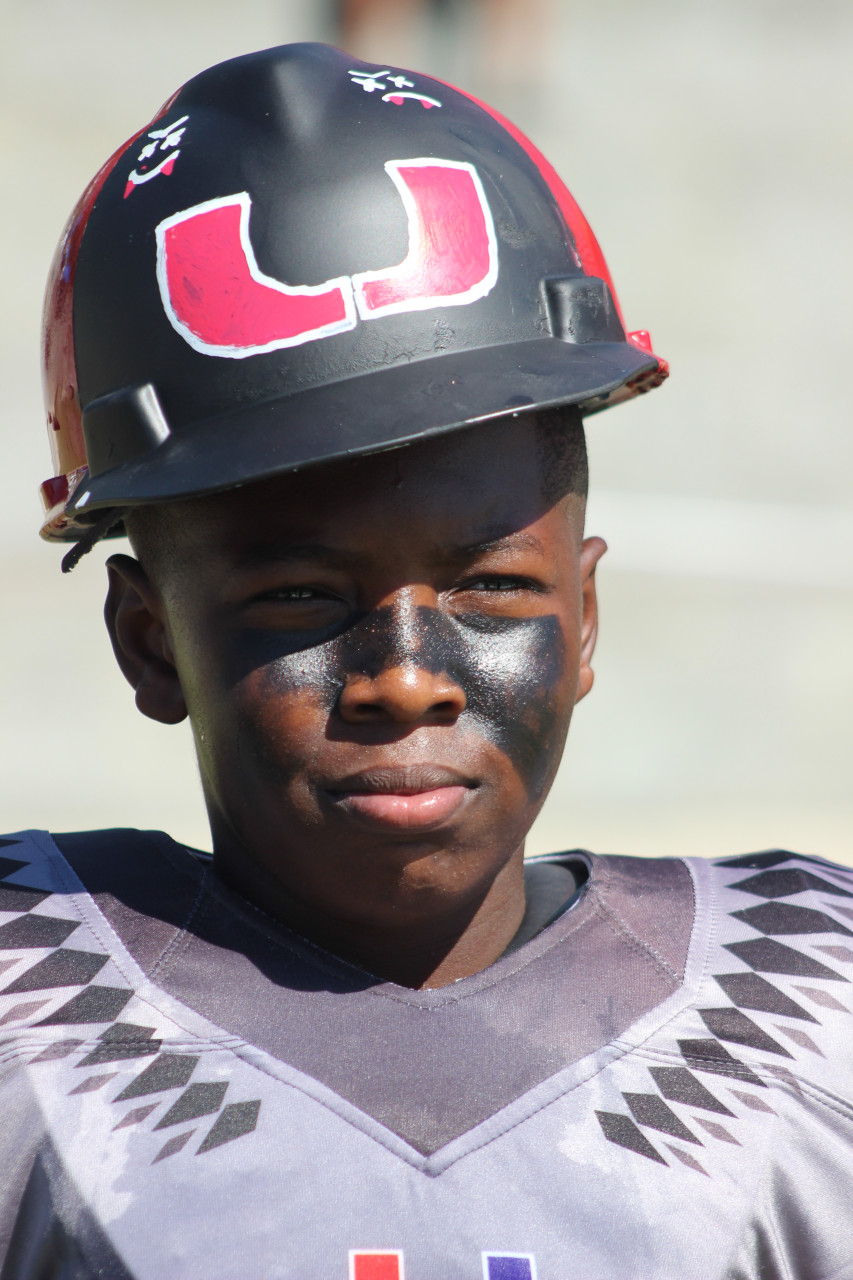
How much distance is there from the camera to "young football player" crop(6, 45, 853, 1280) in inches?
68.4

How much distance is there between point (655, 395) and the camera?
8945 mm

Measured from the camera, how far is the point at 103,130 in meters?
8.61

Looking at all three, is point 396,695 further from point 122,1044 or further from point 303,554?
point 122,1044

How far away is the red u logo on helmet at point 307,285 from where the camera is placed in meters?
1.97

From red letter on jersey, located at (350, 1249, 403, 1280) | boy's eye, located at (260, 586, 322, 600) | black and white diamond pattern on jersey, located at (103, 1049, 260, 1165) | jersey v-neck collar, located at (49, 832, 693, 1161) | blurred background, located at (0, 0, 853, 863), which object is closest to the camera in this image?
red letter on jersey, located at (350, 1249, 403, 1280)

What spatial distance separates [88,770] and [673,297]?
203 inches

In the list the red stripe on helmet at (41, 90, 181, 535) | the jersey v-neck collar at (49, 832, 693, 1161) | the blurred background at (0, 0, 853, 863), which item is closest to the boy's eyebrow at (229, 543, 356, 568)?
the red stripe on helmet at (41, 90, 181, 535)

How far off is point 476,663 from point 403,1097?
578 millimetres

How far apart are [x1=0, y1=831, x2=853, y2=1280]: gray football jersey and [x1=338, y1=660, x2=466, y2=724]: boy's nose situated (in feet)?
1.27

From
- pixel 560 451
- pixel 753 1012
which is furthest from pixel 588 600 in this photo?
pixel 753 1012

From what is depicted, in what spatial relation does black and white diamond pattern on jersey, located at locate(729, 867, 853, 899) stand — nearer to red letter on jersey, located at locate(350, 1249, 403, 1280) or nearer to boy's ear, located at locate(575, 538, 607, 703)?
boy's ear, located at locate(575, 538, 607, 703)

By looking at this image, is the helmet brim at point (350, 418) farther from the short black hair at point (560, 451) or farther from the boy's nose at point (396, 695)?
the boy's nose at point (396, 695)

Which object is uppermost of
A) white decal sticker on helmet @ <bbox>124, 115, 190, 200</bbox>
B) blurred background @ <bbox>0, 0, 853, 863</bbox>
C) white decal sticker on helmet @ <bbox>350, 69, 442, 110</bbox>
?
white decal sticker on helmet @ <bbox>350, 69, 442, 110</bbox>

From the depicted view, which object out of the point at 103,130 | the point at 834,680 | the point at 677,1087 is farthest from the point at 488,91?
the point at 677,1087
